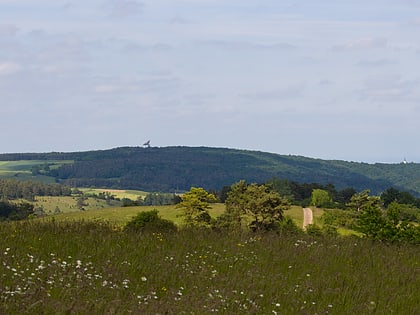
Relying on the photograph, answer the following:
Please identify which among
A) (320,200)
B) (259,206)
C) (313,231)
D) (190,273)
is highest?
(190,273)

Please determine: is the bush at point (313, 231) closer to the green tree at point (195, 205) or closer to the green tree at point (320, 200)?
the green tree at point (195, 205)

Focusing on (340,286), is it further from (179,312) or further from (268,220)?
(268,220)

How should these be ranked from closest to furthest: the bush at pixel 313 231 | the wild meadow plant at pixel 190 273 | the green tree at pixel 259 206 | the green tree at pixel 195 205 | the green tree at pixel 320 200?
the wild meadow plant at pixel 190 273, the bush at pixel 313 231, the green tree at pixel 259 206, the green tree at pixel 195 205, the green tree at pixel 320 200

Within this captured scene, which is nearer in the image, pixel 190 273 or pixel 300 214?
pixel 190 273

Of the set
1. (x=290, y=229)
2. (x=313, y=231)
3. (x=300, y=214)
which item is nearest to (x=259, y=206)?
(x=313, y=231)

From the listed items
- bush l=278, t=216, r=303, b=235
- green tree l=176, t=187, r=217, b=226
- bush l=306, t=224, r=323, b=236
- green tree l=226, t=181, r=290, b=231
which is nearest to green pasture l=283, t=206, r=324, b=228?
green tree l=176, t=187, r=217, b=226

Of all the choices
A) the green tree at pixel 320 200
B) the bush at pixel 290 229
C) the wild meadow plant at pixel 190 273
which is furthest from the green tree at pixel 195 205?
the green tree at pixel 320 200

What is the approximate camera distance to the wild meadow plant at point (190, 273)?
28.0ft

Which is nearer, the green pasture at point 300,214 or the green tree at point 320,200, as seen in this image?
the green pasture at point 300,214

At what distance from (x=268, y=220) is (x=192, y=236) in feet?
102

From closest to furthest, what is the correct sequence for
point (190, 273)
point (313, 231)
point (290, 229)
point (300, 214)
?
point (190, 273), point (290, 229), point (313, 231), point (300, 214)

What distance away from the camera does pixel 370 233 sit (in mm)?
17391

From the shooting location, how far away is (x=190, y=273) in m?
10.9

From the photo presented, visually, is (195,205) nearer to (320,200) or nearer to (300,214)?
(300,214)
